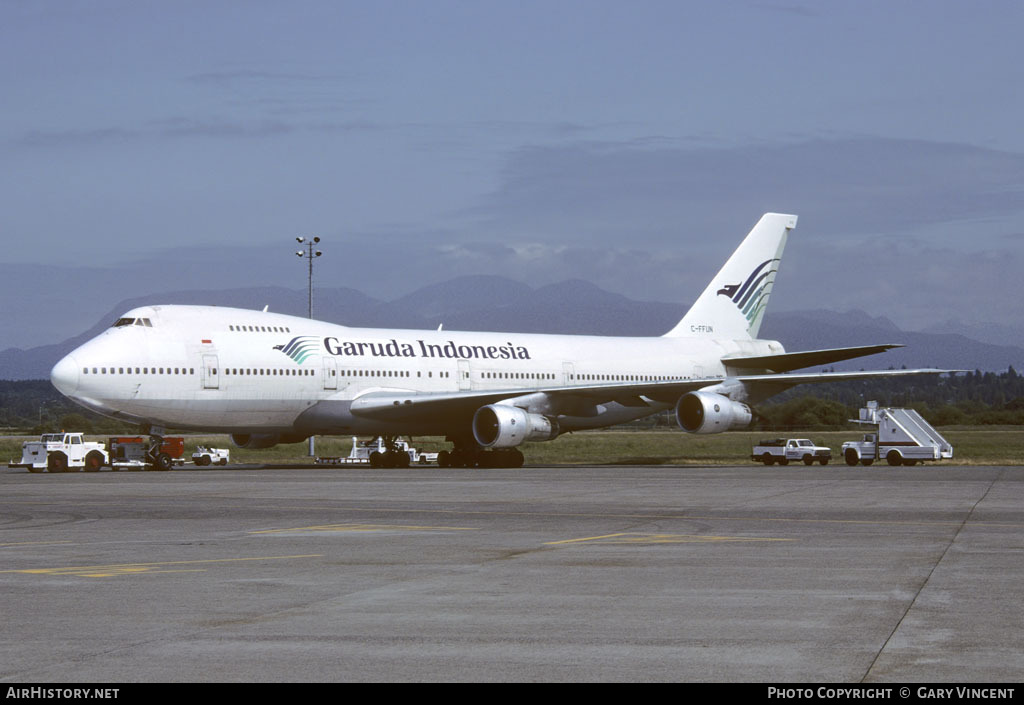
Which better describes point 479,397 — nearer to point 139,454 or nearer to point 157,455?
point 157,455

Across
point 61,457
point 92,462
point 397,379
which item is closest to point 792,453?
point 397,379

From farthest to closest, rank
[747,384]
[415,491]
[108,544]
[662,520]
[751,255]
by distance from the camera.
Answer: [751,255]
[747,384]
[415,491]
[662,520]
[108,544]

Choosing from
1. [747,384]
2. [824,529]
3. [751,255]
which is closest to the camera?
[824,529]

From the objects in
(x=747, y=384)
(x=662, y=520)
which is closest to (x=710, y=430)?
(x=747, y=384)

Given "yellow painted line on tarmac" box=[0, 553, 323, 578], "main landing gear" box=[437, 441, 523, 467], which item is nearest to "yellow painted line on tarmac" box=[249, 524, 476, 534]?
"yellow painted line on tarmac" box=[0, 553, 323, 578]

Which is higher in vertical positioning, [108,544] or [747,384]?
[747,384]

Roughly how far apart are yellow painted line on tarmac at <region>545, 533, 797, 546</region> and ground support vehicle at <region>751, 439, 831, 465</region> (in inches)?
1361

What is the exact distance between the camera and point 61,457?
140ft

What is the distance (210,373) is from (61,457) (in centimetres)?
721

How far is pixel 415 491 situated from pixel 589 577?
15.7 meters

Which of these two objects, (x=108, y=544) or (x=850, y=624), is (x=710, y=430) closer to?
(x=108, y=544)

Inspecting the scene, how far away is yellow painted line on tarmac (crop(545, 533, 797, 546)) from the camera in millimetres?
16156

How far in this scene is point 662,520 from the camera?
19.7 metres

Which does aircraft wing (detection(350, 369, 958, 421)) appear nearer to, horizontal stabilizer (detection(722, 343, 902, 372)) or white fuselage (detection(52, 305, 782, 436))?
white fuselage (detection(52, 305, 782, 436))
